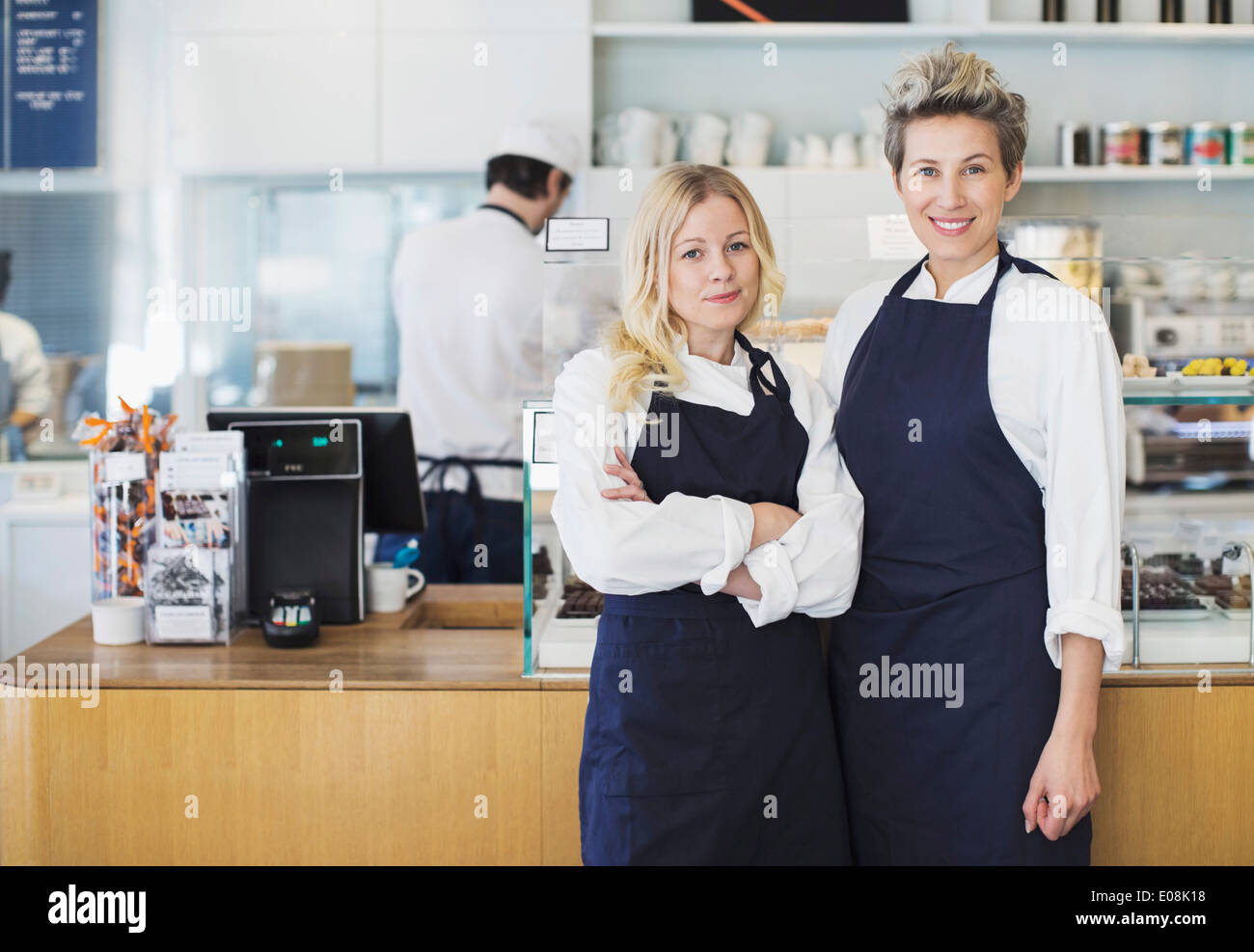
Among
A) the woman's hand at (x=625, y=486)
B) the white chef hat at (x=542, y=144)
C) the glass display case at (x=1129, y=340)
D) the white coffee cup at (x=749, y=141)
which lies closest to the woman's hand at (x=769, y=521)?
the woman's hand at (x=625, y=486)

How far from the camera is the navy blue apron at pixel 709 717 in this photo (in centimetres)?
144

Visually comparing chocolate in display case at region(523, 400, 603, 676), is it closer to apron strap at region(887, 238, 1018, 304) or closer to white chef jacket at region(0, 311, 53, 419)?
apron strap at region(887, 238, 1018, 304)

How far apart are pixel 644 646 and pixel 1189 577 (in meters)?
0.98

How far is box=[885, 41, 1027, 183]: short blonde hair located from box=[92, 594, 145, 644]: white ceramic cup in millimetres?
1446

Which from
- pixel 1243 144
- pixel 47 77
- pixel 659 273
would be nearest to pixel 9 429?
pixel 47 77

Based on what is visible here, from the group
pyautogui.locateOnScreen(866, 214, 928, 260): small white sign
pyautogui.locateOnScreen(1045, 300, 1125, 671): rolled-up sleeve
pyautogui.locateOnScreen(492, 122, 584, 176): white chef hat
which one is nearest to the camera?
pyautogui.locateOnScreen(1045, 300, 1125, 671): rolled-up sleeve

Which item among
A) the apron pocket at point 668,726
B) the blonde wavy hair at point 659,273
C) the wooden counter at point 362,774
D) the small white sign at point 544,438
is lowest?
the wooden counter at point 362,774

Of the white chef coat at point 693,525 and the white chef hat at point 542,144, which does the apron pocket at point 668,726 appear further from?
the white chef hat at point 542,144

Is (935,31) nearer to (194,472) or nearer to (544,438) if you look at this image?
(544,438)

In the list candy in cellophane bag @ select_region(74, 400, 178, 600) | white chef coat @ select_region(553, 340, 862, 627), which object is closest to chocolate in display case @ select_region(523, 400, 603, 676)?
white chef coat @ select_region(553, 340, 862, 627)

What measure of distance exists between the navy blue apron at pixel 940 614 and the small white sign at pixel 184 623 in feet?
3.51

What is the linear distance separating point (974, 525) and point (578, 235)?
69cm

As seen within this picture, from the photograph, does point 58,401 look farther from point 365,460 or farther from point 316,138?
point 365,460

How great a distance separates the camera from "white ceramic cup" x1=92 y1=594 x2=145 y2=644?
1971 millimetres
